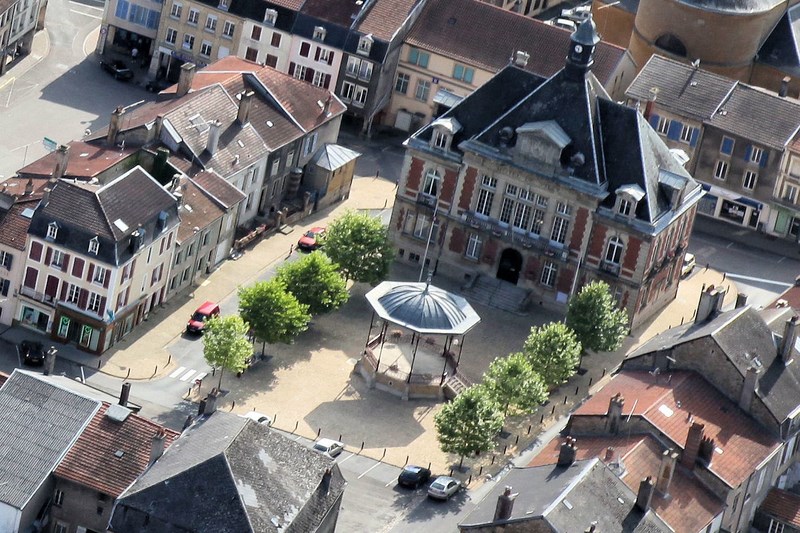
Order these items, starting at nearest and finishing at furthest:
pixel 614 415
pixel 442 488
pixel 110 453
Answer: pixel 110 453
pixel 614 415
pixel 442 488

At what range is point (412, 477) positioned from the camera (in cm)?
18550

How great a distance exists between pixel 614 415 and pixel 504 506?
721 inches

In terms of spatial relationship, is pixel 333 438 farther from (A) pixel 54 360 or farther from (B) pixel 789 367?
(B) pixel 789 367

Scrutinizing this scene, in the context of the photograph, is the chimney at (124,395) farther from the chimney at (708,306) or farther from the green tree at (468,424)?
the chimney at (708,306)

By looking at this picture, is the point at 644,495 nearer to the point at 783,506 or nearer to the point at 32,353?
the point at 783,506

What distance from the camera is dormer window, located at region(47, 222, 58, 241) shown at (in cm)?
19812

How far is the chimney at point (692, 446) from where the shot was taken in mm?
179500

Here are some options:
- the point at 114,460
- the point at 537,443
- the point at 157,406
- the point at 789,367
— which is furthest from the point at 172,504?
the point at 789,367

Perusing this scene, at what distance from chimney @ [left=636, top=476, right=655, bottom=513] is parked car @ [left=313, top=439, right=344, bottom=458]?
2856 cm

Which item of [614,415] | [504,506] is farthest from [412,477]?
[504,506]

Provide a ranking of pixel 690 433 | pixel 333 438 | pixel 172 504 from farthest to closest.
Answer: pixel 333 438, pixel 690 433, pixel 172 504

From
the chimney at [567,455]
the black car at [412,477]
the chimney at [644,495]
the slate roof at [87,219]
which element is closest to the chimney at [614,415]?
the chimney at [567,455]

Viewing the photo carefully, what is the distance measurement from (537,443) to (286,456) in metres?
31.5

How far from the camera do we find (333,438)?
7554 inches
